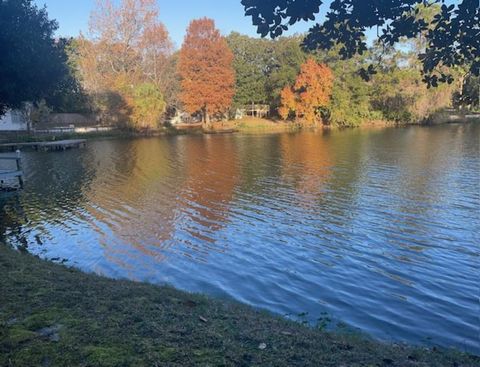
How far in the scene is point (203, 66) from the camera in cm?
5988

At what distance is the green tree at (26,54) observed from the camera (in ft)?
40.7

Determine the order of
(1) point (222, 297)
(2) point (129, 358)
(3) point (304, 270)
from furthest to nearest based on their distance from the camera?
(3) point (304, 270)
(1) point (222, 297)
(2) point (129, 358)

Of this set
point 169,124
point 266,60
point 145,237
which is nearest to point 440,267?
point 145,237

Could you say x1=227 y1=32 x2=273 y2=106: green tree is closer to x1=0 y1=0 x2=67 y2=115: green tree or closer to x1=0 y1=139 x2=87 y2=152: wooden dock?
x1=0 y1=139 x2=87 y2=152: wooden dock

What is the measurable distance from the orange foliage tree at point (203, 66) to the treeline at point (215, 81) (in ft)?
0.45

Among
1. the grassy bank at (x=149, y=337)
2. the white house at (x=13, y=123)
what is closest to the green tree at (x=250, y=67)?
the white house at (x=13, y=123)

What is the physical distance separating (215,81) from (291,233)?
50.1 metres

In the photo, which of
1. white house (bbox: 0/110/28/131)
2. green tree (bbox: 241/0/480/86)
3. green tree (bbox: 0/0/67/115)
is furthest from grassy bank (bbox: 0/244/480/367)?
white house (bbox: 0/110/28/131)

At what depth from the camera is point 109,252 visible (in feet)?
38.9

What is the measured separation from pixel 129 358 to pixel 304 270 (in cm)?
684

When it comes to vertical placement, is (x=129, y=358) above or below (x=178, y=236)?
above

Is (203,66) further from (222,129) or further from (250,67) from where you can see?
(250,67)

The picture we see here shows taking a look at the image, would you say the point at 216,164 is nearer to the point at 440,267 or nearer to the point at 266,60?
the point at 440,267

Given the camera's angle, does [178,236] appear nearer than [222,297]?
No
